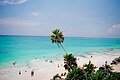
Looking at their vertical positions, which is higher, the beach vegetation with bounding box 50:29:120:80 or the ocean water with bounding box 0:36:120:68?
the beach vegetation with bounding box 50:29:120:80

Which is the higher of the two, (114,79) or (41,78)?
(114,79)

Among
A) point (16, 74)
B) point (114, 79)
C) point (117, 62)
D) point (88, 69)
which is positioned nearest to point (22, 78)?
point (16, 74)

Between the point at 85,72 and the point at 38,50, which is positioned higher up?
the point at 85,72

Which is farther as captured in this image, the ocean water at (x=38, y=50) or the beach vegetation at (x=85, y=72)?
the ocean water at (x=38, y=50)

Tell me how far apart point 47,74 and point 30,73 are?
2.73m

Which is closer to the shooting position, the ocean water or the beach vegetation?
the beach vegetation

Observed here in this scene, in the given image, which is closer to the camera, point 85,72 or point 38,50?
point 85,72

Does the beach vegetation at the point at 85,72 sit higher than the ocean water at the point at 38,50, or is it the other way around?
the beach vegetation at the point at 85,72

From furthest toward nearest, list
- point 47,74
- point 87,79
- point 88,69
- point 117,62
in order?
point 117,62 → point 47,74 → point 88,69 → point 87,79

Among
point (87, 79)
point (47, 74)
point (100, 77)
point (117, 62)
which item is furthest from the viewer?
point (117, 62)

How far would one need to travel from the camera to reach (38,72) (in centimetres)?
2628

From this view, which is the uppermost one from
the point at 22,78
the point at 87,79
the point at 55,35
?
the point at 55,35

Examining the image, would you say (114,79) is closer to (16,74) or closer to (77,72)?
→ (77,72)

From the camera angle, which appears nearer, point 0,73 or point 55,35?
point 55,35
